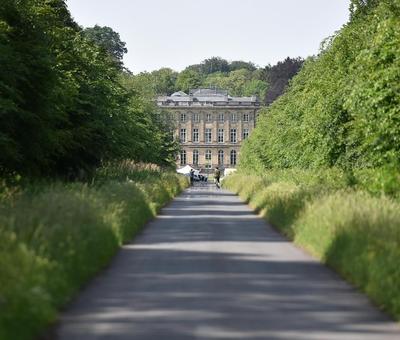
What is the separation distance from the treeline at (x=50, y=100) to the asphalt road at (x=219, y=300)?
34.8ft

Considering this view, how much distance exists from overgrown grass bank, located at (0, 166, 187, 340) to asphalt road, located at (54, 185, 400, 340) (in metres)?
0.32

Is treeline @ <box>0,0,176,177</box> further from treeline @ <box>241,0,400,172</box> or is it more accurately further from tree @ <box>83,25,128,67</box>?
tree @ <box>83,25,128,67</box>

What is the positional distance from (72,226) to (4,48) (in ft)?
40.5

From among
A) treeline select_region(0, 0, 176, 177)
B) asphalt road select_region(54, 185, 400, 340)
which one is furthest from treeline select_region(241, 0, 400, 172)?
treeline select_region(0, 0, 176, 177)

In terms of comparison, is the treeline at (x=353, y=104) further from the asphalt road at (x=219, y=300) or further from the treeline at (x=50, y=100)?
the treeline at (x=50, y=100)

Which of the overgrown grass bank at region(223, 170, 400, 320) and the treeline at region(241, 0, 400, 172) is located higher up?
the treeline at region(241, 0, 400, 172)

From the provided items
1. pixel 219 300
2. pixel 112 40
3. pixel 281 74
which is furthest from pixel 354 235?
pixel 281 74

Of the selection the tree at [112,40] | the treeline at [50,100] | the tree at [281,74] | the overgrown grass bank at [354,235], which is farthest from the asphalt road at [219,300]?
the tree at [281,74]

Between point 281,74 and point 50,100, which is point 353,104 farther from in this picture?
point 281,74

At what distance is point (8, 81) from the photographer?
28578 mm

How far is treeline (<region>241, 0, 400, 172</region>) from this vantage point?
25969mm

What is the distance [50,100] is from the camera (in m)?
33.1

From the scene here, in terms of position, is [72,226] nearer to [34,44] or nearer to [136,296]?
[136,296]

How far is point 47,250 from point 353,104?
15462mm
